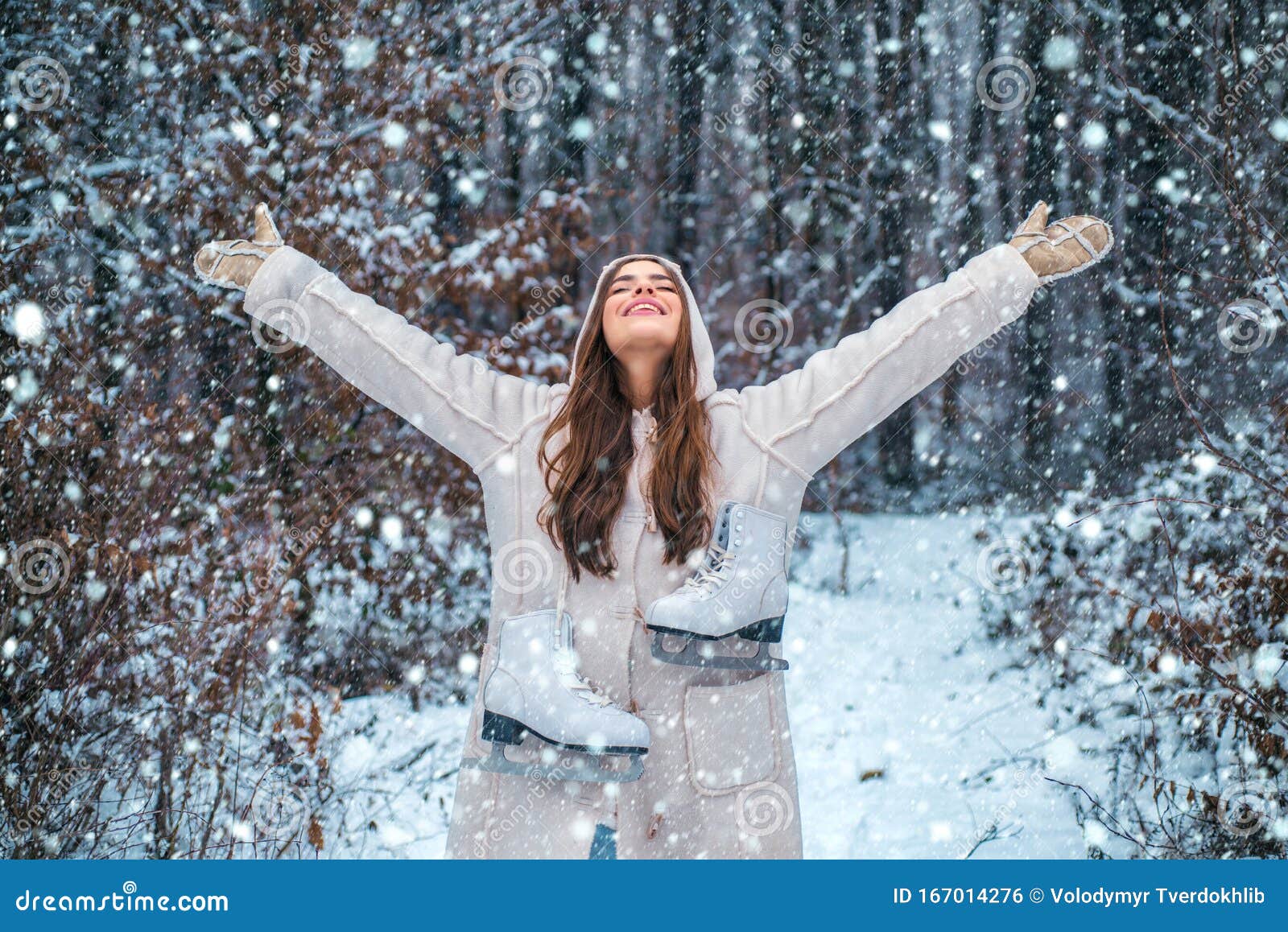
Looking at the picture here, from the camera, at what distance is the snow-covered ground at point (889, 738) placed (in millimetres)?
3553

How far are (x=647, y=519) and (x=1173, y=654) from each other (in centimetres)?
253

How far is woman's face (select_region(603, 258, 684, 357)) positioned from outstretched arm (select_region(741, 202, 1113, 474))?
25cm

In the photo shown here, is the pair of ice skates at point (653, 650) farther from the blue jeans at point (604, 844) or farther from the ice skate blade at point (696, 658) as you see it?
the blue jeans at point (604, 844)

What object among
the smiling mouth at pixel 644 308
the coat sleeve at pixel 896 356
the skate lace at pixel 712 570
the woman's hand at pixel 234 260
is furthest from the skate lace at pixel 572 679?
the woman's hand at pixel 234 260

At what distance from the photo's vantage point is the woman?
1919 mm

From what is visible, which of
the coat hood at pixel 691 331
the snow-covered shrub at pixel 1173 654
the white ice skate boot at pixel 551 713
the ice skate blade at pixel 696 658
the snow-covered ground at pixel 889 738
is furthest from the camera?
the snow-covered ground at pixel 889 738

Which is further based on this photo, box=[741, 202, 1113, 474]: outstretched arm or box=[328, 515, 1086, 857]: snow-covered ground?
box=[328, 515, 1086, 857]: snow-covered ground

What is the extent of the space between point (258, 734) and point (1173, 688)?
3.28 m

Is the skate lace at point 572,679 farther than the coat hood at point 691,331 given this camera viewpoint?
No

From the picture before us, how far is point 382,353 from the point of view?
1.99m

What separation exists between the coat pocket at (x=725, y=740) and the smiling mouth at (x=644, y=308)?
2.49 ft

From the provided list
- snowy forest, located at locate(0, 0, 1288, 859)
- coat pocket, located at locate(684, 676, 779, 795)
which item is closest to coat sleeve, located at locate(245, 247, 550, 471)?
coat pocket, located at locate(684, 676, 779, 795)

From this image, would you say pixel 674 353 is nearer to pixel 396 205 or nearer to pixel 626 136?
pixel 396 205

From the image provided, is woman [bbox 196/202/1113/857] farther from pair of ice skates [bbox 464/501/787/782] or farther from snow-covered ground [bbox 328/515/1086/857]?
snow-covered ground [bbox 328/515/1086/857]
